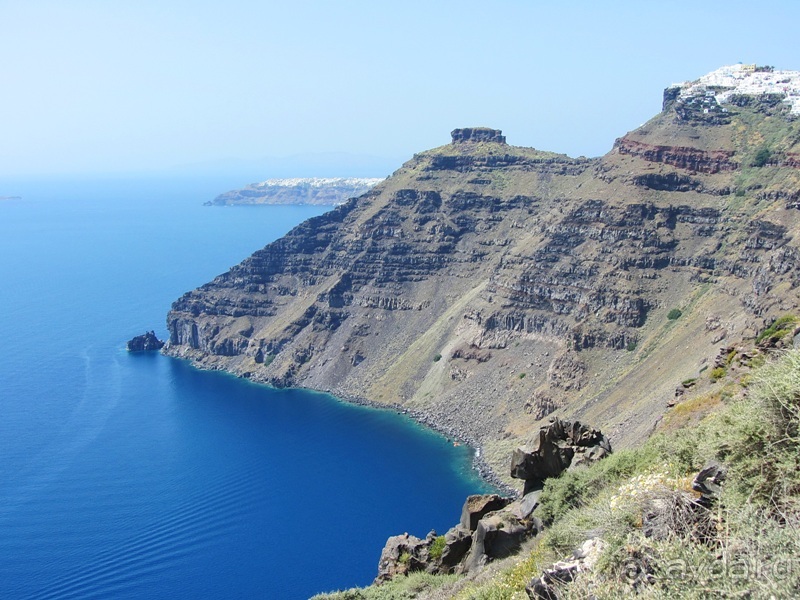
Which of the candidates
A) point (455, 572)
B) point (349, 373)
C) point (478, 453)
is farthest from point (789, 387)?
point (349, 373)

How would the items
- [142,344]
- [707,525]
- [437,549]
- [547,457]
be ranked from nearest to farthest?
[707,525]
[437,549]
[547,457]
[142,344]

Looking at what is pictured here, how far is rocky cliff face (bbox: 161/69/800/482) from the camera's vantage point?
12469cm

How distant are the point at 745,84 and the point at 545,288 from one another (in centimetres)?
6413

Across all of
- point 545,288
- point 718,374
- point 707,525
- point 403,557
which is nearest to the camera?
point 707,525

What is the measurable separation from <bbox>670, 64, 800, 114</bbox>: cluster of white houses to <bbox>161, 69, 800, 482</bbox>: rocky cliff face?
4.01 m

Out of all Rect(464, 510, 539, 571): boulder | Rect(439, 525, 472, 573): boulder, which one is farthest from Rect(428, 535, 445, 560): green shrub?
Rect(464, 510, 539, 571): boulder

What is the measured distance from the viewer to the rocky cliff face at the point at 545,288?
12469 centimetres

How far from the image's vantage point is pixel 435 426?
140 m

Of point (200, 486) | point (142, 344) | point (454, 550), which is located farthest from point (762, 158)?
point (142, 344)

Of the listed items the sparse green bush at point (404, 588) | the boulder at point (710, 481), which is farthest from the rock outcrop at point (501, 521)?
the boulder at point (710, 481)

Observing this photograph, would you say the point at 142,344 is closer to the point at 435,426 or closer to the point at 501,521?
the point at 435,426

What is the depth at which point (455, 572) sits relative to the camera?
1551 inches

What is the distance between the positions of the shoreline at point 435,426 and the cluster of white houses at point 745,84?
86.7 meters

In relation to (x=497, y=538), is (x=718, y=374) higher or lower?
lower
